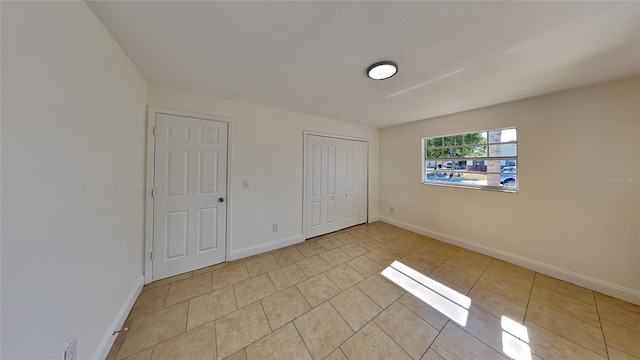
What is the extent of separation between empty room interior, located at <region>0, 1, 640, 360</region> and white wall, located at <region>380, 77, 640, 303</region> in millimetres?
18

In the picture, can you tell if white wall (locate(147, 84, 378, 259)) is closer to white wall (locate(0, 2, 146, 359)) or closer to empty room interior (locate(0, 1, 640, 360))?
empty room interior (locate(0, 1, 640, 360))

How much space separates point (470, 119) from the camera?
2.96 m

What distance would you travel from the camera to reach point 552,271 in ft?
7.52

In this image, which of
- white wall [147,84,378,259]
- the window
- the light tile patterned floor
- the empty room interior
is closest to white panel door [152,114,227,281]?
the empty room interior

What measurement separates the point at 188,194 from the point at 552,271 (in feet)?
15.1

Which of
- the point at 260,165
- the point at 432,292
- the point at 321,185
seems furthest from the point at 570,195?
the point at 260,165

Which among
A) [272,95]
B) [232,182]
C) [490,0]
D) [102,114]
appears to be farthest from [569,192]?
[102,114]

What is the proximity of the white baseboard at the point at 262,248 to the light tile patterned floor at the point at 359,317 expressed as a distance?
5.1 inches

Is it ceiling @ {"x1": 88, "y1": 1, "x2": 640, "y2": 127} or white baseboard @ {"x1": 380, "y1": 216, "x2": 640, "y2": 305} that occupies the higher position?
ceiling @ {"x1": 88, "y1": 1, "x2": 640, "y2": 127}

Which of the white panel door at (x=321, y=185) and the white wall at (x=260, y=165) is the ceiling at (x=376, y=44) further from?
the white panel door at (x=321, y=185)

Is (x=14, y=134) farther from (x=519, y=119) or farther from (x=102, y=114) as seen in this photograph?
Result: (x=519, y=119)

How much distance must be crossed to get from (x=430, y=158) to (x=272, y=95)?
309 centimetres

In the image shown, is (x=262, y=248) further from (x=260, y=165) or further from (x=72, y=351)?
Answer: (x=72, y=351)

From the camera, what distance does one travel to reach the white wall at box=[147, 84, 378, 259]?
241 centimetres
